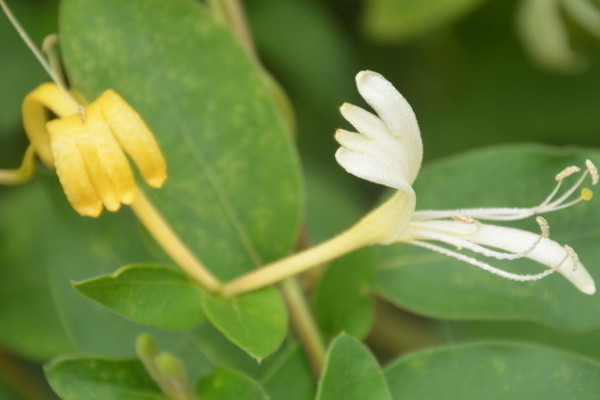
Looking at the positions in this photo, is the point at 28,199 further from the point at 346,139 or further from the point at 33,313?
the point at 346,139

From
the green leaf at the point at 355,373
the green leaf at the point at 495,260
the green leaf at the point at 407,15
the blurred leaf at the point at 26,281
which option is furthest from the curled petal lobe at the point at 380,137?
the green leaf at the point at 407,15

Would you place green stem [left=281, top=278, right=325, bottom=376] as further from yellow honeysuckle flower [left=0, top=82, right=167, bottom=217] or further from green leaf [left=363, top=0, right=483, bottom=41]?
green leaf [left=363, top=0, right=483, bottom=41]

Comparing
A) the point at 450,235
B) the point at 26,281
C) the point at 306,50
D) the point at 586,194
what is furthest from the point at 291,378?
the point at 306,50

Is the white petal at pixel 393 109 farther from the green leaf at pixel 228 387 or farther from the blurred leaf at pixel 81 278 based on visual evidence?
the blurred leaf at pixel 81 278

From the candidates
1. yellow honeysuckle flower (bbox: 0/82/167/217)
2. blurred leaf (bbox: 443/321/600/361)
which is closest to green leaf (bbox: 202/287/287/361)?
yellow honeysuckle flower (bbox: 0/82/167/217)

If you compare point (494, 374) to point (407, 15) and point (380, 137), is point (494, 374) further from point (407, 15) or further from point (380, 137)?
point (407, 15)

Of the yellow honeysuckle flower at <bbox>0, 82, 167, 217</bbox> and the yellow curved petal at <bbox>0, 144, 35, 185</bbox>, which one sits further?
the yellow curved petal at <bbox>0, 144, 35, 185</bbox>

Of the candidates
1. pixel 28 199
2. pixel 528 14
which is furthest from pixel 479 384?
pixel 28 199
